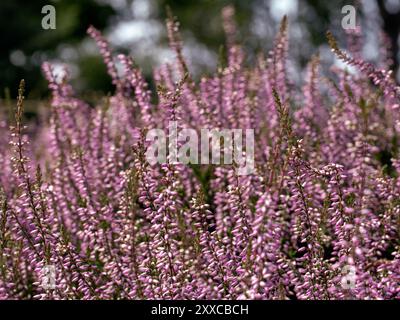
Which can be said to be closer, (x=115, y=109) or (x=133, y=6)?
(x=115, y=109)

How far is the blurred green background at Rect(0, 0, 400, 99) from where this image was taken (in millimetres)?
19062

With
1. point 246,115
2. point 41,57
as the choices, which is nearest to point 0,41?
point 41,57

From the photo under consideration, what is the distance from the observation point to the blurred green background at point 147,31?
62.5 feet

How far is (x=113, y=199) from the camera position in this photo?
17.1ft

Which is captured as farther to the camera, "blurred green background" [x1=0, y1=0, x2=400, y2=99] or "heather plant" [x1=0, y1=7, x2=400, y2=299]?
"blurred green background" [x1=0, y1=0, x2=400, y2=99]

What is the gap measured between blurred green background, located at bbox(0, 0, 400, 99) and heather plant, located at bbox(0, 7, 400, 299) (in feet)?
36.0

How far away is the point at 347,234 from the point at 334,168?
348 mm

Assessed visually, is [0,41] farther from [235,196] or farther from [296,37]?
[235,196]

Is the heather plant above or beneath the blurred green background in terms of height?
beneath

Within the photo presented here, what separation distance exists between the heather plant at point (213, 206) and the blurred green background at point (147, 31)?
11.0 m

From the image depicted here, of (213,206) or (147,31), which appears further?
(147,31)

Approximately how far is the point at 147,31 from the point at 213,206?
2571 cm

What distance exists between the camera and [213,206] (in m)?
5.24

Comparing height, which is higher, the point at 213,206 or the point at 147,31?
the point at 147,31
